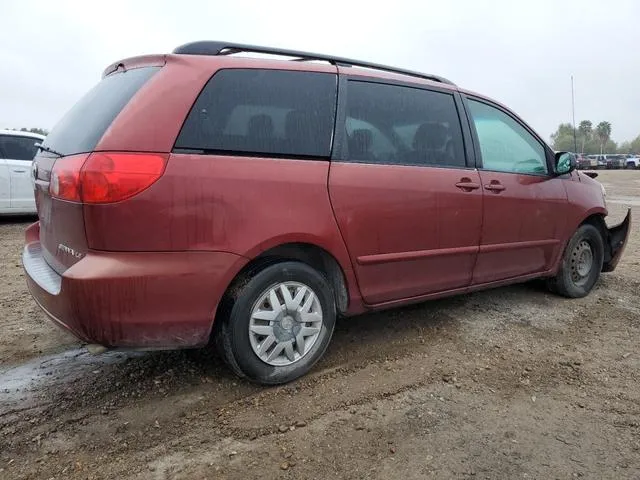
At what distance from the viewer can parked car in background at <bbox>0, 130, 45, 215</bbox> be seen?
8000 mm

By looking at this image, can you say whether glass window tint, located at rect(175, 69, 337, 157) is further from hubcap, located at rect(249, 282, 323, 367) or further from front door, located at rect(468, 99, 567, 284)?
front door, located at rect(468, 99, 567, 284)

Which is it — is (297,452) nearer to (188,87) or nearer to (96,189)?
(96,189)

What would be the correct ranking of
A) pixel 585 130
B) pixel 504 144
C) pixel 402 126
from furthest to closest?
pixel 585 130, pixel 504 144, pixel 402 126

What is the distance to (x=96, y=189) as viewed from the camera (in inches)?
89.6

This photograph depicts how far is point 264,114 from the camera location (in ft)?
8.94

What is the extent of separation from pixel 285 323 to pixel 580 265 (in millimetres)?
3151

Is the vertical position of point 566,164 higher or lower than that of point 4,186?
lower

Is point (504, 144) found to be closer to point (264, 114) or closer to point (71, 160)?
point (264, 114)

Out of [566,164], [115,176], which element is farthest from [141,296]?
[566,164]

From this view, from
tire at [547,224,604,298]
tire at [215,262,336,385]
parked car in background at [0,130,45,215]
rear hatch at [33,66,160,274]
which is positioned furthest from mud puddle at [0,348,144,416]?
parked car in background at [0,130,45,215]

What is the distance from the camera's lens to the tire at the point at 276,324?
8.64 ft

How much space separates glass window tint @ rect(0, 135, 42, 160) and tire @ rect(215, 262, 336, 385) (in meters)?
6.78

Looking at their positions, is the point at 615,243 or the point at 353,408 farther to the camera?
the point at 615,243

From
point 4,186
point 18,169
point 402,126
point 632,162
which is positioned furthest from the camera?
point 632,162
